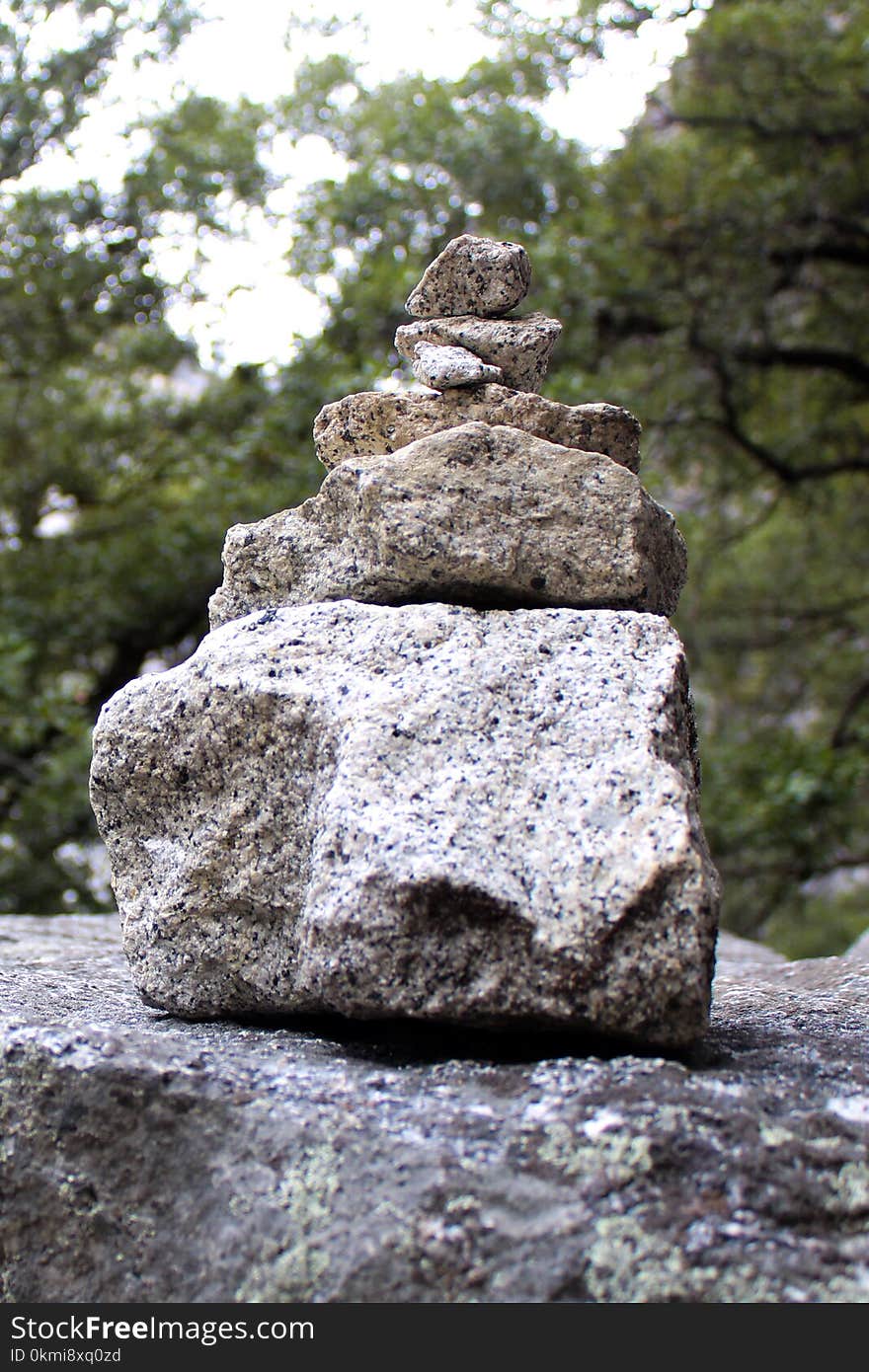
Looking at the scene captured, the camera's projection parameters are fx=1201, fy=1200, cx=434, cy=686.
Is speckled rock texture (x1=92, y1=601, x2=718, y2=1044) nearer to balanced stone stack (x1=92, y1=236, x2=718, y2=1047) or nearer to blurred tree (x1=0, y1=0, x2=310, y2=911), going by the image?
balanced stone stack (x1=92, y1=236, x2=718, y2=1047)

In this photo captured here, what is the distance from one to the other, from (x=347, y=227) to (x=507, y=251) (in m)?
4.07

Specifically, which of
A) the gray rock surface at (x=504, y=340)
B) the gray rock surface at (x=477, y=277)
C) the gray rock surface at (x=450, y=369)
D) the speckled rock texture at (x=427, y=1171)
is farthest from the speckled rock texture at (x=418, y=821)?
the gray rock surface at (x=477, y=277)

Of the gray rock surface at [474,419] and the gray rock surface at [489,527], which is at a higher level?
the gray rock surface at [474,419]

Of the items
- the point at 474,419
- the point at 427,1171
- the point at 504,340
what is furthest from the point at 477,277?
the point at 427,1171

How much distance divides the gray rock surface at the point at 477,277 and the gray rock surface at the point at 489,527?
37 cm

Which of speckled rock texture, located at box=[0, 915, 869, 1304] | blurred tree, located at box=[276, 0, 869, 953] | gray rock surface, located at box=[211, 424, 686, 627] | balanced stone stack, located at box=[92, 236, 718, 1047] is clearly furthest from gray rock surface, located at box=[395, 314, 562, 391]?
blurred tree, located at box=[276, 0, 869, 953]

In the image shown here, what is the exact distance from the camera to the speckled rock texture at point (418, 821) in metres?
1.73

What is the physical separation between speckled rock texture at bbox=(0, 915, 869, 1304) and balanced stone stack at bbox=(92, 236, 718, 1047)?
0.14 meters

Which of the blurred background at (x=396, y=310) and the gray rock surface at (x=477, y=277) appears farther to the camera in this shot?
the blurred background at (x=396, y=310)

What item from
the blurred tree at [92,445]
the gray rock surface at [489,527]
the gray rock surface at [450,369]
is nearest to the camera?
the gray rock surface at [489,527]

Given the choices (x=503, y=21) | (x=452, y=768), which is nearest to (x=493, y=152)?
(x=503, y=21)

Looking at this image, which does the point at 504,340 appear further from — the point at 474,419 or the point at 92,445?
the point at 92,445

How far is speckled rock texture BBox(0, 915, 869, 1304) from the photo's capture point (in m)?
1.42

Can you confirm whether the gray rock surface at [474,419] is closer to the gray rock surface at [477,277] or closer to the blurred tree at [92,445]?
the gray rock surface at [477,277]
